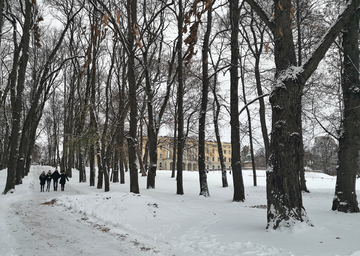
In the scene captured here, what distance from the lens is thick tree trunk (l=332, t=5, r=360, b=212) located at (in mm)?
8172

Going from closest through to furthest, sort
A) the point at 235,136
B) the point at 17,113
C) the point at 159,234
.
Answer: the point at 159,234 → the point at 235,136 → the point at 17,113

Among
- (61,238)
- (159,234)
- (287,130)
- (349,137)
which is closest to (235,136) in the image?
(349,137)

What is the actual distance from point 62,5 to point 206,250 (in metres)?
16.9

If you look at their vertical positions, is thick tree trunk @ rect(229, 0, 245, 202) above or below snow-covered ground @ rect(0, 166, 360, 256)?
above

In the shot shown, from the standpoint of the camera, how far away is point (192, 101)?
26359 millimetres

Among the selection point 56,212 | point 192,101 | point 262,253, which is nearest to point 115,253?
point 262,253

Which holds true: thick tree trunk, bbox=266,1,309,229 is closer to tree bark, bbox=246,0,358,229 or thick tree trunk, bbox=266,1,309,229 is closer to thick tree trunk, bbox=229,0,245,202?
tree bark, bbox=246,0,358,229

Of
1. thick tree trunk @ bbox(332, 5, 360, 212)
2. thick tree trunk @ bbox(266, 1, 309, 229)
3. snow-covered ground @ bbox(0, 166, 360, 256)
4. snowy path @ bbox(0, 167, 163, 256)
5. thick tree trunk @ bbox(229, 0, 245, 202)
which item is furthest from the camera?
thick tree trunk @ bbox(229, 0, 245, 202)

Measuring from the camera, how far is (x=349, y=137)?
27.3 ft

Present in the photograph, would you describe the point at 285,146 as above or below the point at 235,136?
below

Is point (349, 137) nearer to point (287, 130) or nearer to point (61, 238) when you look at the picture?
point (287, 130)

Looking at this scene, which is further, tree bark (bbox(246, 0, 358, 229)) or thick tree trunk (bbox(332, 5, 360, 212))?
thick tree trunk (bbox(332, 5, 360, 212))

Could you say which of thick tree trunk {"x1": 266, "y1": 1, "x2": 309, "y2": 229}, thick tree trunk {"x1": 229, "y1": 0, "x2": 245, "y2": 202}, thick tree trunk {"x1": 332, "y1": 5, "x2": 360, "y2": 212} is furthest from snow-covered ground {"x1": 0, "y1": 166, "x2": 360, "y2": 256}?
thick tree trunk {"x1": 229, "y1": 0, "x2": 245, "y2": 202}

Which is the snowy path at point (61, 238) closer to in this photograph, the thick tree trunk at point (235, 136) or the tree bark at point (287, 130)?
the tree bark at point (287, 130)
